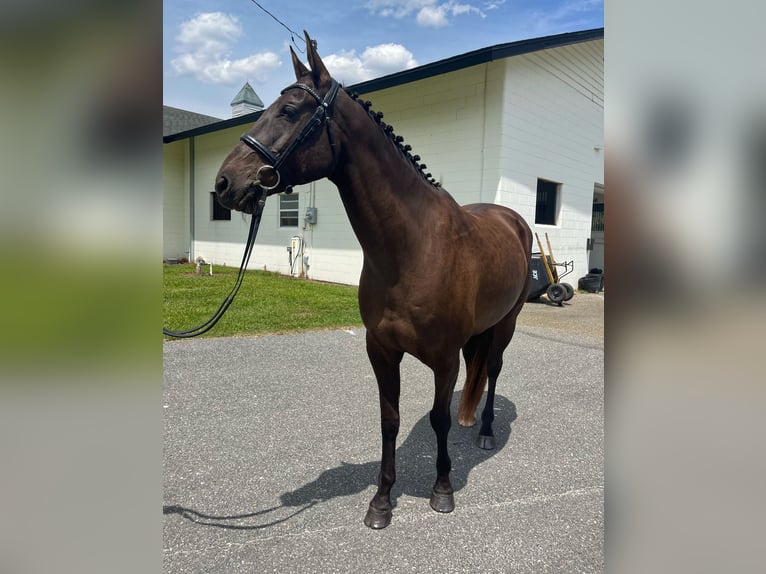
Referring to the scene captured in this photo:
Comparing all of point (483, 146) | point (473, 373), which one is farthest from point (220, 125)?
point (473, 373)

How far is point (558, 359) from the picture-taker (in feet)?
18.7

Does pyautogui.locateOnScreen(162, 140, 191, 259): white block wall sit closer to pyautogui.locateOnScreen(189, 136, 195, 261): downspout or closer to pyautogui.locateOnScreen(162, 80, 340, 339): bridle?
pyautogui.locateOnScreen(189, 136, 195, 261): downspout

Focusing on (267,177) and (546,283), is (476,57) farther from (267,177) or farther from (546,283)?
(267,177)

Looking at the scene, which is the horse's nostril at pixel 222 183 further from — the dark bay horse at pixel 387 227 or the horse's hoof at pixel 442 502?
the horse's hoof at pixel 442 502

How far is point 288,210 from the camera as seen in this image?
13531mm

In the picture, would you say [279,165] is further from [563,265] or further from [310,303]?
[563,265]

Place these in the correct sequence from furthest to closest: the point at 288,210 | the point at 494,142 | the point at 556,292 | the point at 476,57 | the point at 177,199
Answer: the point at 177,199, the point at 288,210, the point at 556,292, the point at 494,142, the point at 476,57

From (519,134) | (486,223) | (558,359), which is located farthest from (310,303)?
(486,223)

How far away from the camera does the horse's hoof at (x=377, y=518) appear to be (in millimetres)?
2361

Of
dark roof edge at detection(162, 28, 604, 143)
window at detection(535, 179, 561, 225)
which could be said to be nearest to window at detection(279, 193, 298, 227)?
dark roof edge at detection(162, 28, 604, 143)

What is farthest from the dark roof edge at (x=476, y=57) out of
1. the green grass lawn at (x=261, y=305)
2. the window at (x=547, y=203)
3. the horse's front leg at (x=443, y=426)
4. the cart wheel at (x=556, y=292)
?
the horse's front leg at (x=443, y=426)

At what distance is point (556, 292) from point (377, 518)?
8174 mm

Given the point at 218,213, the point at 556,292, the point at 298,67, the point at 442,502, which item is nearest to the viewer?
the point at 298,67
